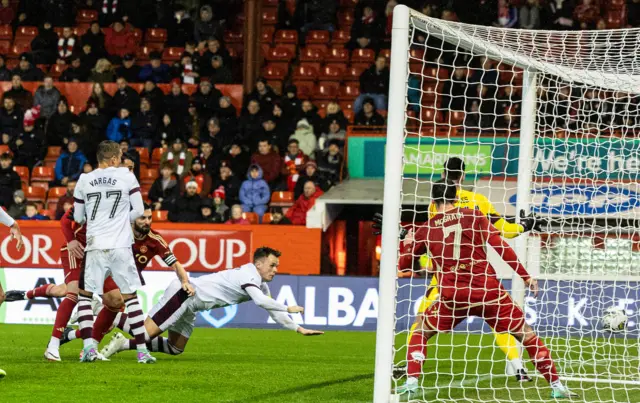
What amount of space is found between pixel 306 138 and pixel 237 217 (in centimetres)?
219

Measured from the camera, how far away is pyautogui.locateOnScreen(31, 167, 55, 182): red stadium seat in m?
19.7

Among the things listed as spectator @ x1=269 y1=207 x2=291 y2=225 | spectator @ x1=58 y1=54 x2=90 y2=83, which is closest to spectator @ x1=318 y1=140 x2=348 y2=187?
spectator @ x1=269 y1=207 x2=291 y2=225

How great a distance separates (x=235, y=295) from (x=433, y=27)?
3092 mm

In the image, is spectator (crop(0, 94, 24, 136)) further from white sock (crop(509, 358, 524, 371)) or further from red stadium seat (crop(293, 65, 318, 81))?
white sock (crop(509, 358, 524, 371))

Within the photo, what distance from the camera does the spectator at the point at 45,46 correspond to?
22.1 m

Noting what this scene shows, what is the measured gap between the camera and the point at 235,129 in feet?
62.6

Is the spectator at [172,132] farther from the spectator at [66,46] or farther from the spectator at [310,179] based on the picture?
the spectator at [66,46]

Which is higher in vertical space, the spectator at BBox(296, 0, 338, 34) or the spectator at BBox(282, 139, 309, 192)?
the spectator at BBox(296, 0, 338, 34)

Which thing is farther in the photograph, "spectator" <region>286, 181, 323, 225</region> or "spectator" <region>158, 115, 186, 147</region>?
"spectator" <region>158, 115, 186, 147</region>

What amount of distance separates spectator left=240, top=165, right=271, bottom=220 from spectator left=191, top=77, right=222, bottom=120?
6.71ft

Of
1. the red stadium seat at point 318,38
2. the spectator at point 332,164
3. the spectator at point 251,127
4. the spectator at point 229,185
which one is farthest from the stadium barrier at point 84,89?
the spectator at point 332,164

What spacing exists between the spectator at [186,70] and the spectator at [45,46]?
2901 mm

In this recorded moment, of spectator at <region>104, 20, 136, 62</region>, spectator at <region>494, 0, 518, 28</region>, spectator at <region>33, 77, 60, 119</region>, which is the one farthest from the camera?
spectator at <region>104, 20, 136, 62</region>

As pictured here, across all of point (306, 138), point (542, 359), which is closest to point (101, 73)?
point (306, 138)
